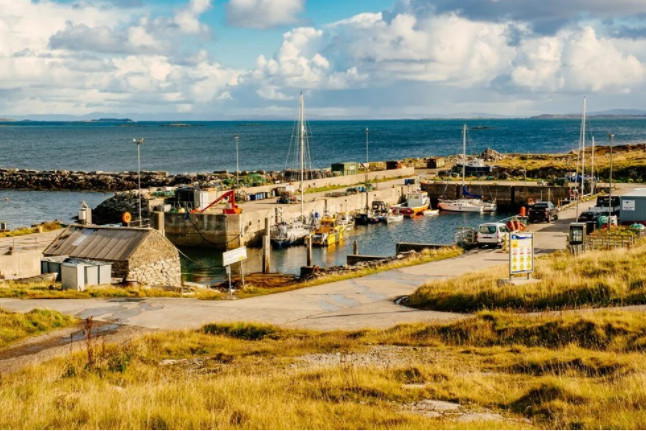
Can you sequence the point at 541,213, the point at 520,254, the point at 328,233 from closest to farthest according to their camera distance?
1. the point at 520,254
2. the point at 541,213
3. the point at 328,233

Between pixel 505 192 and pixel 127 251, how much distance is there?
54.7 m

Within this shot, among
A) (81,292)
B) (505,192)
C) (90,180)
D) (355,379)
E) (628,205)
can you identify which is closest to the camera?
(355,379)

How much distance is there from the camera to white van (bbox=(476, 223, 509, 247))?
1597 inches

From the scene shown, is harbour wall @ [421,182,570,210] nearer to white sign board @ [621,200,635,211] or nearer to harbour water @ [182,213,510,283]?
harbour water @ [182,213,510,283]

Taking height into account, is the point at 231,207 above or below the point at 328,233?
above

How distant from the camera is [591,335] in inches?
691

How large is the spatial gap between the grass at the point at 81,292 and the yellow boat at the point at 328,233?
25.9 meters

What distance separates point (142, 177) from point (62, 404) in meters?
93.0

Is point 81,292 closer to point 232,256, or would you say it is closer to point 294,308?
point 232,256

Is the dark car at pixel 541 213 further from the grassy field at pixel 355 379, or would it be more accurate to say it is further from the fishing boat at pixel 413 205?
the grassy field at pixel 355 379

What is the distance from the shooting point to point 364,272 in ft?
110

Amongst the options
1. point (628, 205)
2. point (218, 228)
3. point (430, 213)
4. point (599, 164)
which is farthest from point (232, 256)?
point (599, 164)

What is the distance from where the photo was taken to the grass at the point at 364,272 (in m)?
30.8

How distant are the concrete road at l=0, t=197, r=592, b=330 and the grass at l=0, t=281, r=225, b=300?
95 centimetres
